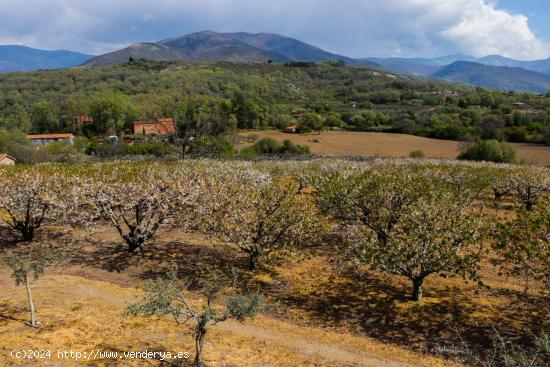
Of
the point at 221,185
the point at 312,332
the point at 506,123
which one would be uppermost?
the point at 506,123

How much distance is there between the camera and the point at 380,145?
106 metres

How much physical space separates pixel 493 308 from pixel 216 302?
43.6ft

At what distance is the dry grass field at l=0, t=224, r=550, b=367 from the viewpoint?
14531 millimetres

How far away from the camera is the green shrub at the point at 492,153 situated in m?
72.5

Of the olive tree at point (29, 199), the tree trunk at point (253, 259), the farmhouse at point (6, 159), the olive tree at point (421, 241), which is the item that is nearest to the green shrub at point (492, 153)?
the olive tree at point (421, 241)

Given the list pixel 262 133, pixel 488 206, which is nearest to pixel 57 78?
pixel 262 133

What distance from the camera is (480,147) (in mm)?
75375

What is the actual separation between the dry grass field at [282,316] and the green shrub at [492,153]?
57380mm

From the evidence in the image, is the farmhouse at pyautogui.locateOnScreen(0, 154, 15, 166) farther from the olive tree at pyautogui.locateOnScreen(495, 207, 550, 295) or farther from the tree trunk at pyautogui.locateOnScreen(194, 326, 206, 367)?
the olive tree at pyautogui.locateOnScreen(495, 207, 550, 295)

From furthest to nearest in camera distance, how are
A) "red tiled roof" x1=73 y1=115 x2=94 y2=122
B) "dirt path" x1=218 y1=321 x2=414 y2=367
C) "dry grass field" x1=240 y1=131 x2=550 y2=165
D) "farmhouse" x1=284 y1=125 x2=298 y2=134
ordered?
1. "red tiled roof" x1=73 y1=115 x2=94 y2=122
2. "farmhouse" x1=284 y1=125 x2=298 y2=134
3. "dry grass field" x1=240 y1=131 x2=550 y2=165
4. "dirt path" x1=218 y1=321 x2=414 y2=367

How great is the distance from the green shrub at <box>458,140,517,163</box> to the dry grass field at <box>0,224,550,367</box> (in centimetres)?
5738

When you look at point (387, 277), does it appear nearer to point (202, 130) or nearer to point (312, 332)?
point (312, 332)

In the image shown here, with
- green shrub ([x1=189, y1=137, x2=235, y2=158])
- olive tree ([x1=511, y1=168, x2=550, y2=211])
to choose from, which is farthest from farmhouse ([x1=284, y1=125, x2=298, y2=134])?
olive tree ([x1=511, y1=168, x2=550, y2=211])

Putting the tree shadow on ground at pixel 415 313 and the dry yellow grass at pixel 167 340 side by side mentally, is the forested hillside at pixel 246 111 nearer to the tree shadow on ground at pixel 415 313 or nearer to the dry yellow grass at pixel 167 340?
the tree shadow on ground at pixel 415 313
